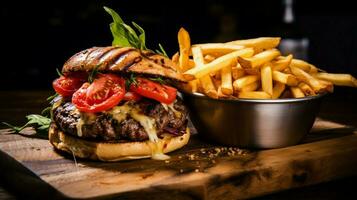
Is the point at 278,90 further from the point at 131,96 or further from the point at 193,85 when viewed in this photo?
the point at 131,96

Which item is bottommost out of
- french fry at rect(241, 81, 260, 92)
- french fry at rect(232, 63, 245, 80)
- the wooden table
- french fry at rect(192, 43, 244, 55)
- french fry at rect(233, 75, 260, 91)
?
the wooden table

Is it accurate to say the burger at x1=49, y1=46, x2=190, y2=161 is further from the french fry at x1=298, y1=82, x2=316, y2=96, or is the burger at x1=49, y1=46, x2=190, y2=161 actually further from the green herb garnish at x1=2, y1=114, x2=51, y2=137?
the french fry at x1=298, y1=82, x2=316, y2=96

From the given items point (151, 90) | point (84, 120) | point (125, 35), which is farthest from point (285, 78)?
point (84, 120)

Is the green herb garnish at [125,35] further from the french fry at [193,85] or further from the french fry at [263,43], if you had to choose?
the french fry at [263,43]

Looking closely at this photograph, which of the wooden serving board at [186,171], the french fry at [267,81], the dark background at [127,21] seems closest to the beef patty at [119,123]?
the wooden serving board at [186,171]

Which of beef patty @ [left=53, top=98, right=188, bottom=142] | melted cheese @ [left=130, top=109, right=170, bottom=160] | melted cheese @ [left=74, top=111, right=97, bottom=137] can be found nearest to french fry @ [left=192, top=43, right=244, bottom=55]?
beef patty @ [left=53, top=98, right=188, bottom=142]

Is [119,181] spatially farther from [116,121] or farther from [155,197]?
[116,121]
